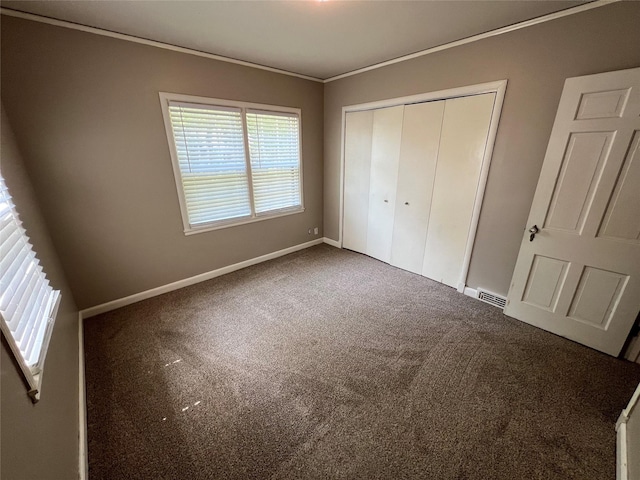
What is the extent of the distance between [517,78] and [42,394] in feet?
11.6

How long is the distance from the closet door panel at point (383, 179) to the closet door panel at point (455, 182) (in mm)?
539

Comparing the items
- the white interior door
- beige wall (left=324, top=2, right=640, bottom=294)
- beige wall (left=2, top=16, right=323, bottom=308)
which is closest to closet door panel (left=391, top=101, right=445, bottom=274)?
beige wall (left=324, top=2, right=640, bottom=294)

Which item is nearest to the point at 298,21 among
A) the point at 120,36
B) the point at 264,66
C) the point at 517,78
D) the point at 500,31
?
the point at 264,66

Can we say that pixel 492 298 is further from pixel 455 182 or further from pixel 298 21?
pixel 298 21

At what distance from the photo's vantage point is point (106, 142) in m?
2.19

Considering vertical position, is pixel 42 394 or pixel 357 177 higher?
pixel 357 177

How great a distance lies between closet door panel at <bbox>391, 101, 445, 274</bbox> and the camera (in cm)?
268

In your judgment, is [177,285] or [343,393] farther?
[177,285]

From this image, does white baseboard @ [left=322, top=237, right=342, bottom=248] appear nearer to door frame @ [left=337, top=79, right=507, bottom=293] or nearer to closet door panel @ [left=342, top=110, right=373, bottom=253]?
closet door panel @ [left=342, top=110, right=373, bottom=253]

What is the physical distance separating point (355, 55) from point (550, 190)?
2.19 m

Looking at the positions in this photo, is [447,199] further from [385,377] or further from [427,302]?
[385,377]

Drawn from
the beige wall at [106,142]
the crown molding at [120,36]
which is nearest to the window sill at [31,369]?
the beige wall at [106,142]

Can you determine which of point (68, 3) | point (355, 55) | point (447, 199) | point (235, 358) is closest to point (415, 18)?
point (355, 55)

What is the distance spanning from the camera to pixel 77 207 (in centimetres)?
217
